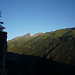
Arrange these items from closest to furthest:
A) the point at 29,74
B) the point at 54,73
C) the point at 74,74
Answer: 1. the point at 54,73
2. the point at 29,74
3. the point at 74,74

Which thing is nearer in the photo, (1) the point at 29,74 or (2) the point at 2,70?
(2) the point at 2,70

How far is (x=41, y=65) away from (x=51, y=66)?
14.8 feet

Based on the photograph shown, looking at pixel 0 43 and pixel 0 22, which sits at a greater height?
pixel 0 22

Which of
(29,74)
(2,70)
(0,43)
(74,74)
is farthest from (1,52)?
(74,74)

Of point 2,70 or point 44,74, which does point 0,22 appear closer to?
point 2,70

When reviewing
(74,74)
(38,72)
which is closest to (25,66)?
(38,72)

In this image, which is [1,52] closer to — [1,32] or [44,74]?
[1,32]

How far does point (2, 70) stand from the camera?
1666 centimetres

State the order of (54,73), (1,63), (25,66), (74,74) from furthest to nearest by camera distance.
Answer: (74,74) → (25,66) → (54,73) → (1,63)

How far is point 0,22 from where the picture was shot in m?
17.4

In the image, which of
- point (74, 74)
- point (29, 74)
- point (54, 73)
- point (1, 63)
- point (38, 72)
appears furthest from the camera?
point (74, 74)

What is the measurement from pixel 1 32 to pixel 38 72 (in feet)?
90.2

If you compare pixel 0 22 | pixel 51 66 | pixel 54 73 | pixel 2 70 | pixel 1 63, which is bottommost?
pixel 54 73

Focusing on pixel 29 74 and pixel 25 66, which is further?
pixel 25 66
